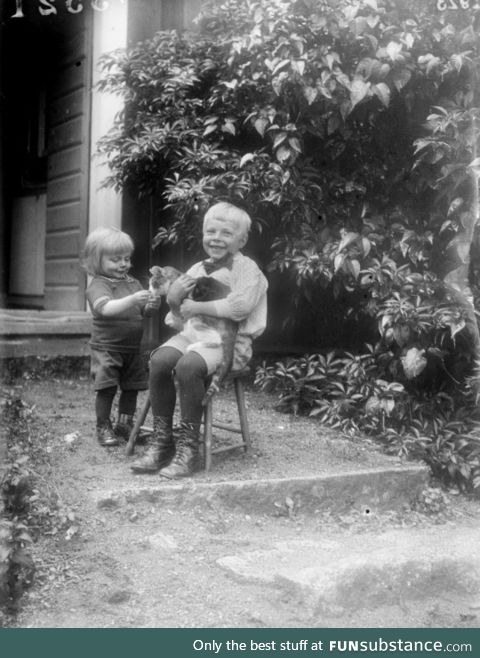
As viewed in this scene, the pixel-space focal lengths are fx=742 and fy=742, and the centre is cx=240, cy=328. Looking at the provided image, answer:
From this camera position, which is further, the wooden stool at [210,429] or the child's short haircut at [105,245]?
the child's short haircut at [105,245]

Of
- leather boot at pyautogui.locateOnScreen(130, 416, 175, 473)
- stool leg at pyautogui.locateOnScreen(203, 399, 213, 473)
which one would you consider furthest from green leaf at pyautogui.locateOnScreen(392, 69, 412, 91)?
leather boot at pyautogui.locateOnScreen(130, 416, 175, 473)

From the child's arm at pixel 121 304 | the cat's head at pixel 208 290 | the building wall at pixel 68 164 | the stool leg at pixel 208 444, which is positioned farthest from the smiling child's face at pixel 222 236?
the building wall at pixel 68 164

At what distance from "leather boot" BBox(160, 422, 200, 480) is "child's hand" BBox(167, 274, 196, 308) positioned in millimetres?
565

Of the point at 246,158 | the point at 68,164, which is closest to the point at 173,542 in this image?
the point at 246,158

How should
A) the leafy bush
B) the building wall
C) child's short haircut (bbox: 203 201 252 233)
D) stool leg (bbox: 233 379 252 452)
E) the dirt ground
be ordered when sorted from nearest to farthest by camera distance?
the dirt ground → child's short haircut (bbox: 203 201 252 233) → stool leg (bbox: 233 379 252 452) → the leafy bush → the building wall

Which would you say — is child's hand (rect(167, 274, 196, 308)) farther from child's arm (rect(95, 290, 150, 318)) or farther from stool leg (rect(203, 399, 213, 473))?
stool leg (rect(203, 399, 213, 473))

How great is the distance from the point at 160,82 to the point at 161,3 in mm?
1076

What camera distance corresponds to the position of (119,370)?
371 cm

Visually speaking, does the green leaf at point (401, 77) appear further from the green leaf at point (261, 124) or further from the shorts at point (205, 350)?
the shorts at point (205, 350)

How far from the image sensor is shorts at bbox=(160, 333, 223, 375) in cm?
329

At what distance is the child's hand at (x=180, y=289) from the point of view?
3373mm

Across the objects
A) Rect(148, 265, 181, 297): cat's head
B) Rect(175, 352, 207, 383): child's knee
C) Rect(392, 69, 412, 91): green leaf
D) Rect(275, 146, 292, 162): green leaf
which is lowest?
Rect(175, 352, 207, 383): child's knee

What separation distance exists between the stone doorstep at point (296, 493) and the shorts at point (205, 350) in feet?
1.71

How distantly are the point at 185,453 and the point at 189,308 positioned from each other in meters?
0.65
